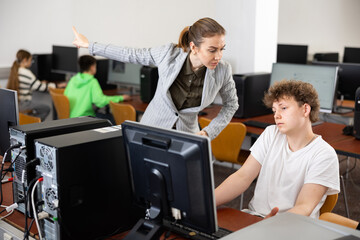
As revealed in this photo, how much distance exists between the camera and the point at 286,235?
1.16m

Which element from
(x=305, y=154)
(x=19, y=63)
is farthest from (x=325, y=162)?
(x=19, y=63)

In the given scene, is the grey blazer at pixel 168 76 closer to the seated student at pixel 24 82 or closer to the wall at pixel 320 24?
the seated student at pixel 24 82

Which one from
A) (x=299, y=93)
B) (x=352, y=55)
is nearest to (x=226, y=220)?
(x=299, y=93)

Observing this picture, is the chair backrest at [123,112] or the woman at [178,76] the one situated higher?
the woman at [178,76]

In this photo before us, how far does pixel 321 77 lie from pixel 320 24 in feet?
15.0

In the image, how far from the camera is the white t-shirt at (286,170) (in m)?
1.84

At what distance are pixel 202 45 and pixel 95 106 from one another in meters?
3.00

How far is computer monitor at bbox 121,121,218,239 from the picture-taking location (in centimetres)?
131

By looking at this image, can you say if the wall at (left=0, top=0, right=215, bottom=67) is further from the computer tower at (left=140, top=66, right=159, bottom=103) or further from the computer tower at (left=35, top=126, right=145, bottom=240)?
the computer tower at (left=35, top=126, right=145, bottom=240)

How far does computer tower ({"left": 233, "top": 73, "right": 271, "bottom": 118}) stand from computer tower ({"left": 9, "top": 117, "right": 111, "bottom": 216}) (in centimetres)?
204

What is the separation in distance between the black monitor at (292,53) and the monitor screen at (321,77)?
3.24 metres

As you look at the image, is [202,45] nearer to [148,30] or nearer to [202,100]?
[202,100]

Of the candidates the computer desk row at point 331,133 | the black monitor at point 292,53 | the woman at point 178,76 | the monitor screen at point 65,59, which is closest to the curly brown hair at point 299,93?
the woman at point 178,76

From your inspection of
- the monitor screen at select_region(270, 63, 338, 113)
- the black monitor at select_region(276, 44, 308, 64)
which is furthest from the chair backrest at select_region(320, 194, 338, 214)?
the black monitor at select_region(276, 44, 308, 64)
